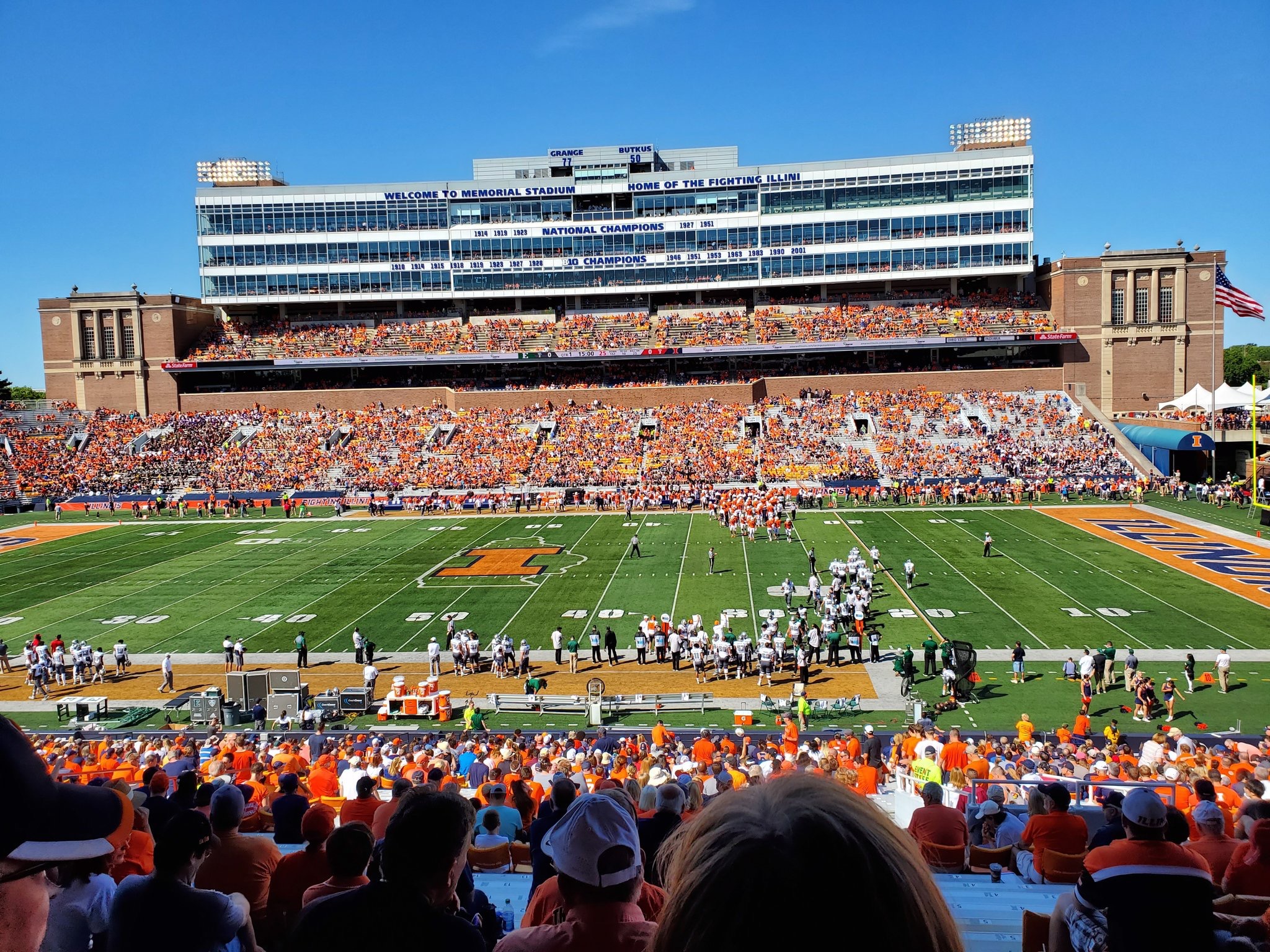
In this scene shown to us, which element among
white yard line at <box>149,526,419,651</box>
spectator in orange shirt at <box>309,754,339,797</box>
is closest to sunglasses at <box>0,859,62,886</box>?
spectator in orange shirt at <box>309,754,339,797</box>

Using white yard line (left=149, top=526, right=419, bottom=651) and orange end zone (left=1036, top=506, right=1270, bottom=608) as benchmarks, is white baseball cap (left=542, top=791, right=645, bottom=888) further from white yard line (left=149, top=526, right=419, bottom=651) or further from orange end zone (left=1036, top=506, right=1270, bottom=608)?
orange end zone (left=1036, top=506, right=1270, bottom=608)

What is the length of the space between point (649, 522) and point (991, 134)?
4812 cm

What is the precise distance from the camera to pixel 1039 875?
6180mm

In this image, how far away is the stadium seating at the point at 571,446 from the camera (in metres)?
47.2

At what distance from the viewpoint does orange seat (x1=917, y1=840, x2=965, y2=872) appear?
253 inches

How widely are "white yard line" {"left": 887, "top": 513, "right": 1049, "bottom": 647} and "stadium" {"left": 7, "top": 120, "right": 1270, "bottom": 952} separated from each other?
7.0 inches

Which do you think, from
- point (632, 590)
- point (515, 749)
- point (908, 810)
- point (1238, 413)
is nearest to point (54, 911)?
point (908, 810)

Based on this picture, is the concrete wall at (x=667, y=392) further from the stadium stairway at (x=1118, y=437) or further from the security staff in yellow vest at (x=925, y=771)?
the security staff in yellow vest at (x=925, y=771)

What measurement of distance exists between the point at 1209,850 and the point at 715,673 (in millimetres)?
15025

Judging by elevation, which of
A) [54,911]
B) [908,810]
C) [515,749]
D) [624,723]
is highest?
[54,911]

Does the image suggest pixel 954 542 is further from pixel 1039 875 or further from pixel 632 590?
pixel 1039 875

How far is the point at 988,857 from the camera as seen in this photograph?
665 centimetres

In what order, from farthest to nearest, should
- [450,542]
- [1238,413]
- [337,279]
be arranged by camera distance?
[337,279]
[1238,413]
[450,542]

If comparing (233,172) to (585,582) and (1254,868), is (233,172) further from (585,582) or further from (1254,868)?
(1254,868)
